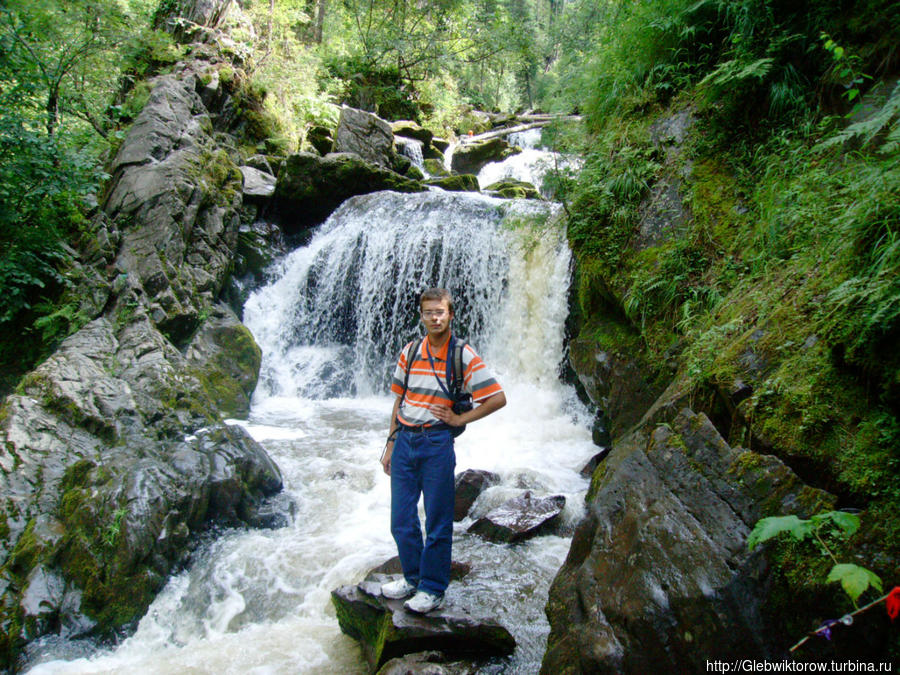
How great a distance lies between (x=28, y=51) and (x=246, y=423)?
6099mm

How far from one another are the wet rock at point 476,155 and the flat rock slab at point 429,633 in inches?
698

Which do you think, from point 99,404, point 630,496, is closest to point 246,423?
point 99,404

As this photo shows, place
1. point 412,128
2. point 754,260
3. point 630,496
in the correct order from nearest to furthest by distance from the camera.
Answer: point 630,496, point 754,260, point 412,128

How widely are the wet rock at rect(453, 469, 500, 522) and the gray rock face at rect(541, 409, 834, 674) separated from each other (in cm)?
254

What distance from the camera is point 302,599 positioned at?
4.16 metres

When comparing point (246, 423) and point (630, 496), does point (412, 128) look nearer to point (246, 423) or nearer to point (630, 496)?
point (246, 423)

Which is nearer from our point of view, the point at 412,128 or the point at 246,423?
the point at 246,423

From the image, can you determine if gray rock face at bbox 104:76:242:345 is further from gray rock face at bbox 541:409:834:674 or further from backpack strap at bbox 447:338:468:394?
gray rock face at bbox 541:409:834:674

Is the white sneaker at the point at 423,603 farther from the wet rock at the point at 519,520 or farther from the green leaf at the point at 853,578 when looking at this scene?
the green leaf at the point at 853,578

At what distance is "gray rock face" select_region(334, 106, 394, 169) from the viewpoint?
14.7 meters

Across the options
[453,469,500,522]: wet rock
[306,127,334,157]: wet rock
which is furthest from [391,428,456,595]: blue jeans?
[306,127,334,157]: wet rock

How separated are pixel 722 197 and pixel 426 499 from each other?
13.7 ft

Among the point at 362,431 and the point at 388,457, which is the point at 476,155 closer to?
the point at 362,431

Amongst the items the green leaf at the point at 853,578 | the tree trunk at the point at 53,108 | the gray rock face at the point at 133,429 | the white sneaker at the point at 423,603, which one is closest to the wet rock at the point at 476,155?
the gray rock face at the point at 133,429
